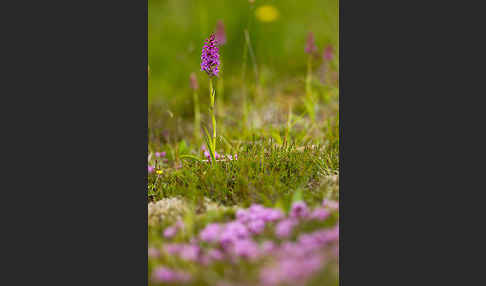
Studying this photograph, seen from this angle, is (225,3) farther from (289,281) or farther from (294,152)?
(289,281)

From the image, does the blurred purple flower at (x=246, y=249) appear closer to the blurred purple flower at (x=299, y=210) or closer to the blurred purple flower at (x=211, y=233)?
the blurred purple flower at (x=211, y=233)

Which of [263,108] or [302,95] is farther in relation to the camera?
[302,95]

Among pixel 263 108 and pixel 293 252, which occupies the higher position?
pixel 263 108

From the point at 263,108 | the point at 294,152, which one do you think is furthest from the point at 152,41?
the point at 294,152

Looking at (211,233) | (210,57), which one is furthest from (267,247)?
(210,57)

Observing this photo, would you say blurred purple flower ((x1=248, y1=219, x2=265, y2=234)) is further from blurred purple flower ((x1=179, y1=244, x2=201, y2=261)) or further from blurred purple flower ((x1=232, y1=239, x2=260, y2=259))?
blurred purple flower ((x1=179, y1=244, x2=201, y2=261))
